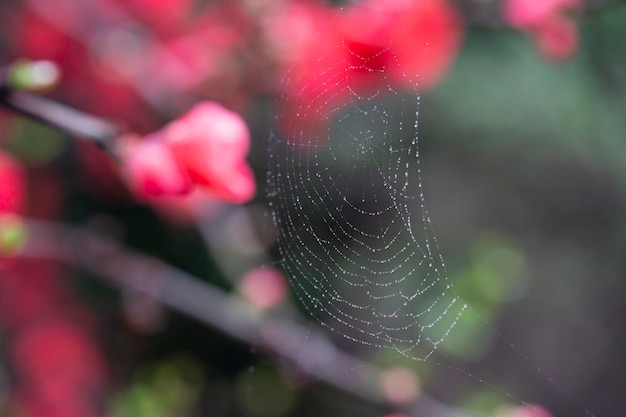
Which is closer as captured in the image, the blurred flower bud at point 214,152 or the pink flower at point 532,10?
the blurred flower bud at point 214,152

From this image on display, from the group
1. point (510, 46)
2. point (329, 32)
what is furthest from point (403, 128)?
A: point (329, 32)

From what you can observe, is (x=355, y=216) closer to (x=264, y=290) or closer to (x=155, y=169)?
(x=264, y=290)

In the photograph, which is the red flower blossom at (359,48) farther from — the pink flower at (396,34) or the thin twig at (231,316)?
→ the thin twig at (231,316)

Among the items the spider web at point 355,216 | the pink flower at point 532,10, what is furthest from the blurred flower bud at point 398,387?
the pink flower at point 532,10

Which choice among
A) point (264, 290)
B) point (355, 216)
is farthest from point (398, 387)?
point (355, 216)

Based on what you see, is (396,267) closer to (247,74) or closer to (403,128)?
(403,128)

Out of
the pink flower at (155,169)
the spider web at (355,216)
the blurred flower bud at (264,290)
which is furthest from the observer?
the spider web at (355,216)
